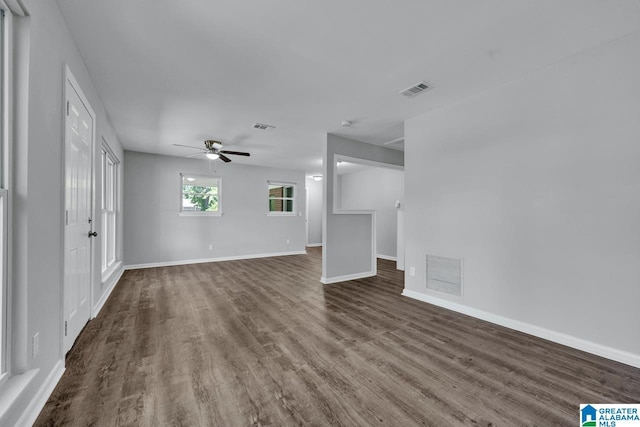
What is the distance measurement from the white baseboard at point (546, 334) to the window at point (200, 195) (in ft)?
18.4

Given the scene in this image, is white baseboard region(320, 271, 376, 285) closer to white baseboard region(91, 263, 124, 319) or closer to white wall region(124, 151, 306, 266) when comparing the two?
white baseboard region(91, 263, 124, 319)

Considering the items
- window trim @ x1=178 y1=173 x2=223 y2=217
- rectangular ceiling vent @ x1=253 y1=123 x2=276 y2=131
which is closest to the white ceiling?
rectangular ceiling vent @ x1=253 y1=123 x2=276 y2=131

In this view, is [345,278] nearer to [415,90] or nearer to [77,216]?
[415,90]

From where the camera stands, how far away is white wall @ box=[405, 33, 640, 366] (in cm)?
219

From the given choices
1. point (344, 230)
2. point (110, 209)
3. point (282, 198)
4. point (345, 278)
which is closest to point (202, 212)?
point (110, 209)

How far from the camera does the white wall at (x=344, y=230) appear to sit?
4590 mm

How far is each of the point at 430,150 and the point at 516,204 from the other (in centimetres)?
128

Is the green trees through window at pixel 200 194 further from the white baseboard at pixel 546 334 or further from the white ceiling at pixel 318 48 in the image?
the white baseboard at pixel 546 334

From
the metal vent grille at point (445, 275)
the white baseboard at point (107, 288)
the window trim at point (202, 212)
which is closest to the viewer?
the white baseboard at point (107, 288)

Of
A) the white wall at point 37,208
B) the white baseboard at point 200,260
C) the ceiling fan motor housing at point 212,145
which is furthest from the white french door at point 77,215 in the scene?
the white baseboard at point 200,260

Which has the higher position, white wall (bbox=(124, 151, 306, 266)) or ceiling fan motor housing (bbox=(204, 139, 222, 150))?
ceiling fan motor housing (bbox=(204, 139, 222, 150))

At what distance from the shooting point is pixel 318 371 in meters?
2.01

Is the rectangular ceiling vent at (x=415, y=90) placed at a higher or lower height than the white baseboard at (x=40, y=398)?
higher

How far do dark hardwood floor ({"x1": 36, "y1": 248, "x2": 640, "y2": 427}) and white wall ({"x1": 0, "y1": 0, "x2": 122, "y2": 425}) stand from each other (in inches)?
12.1
